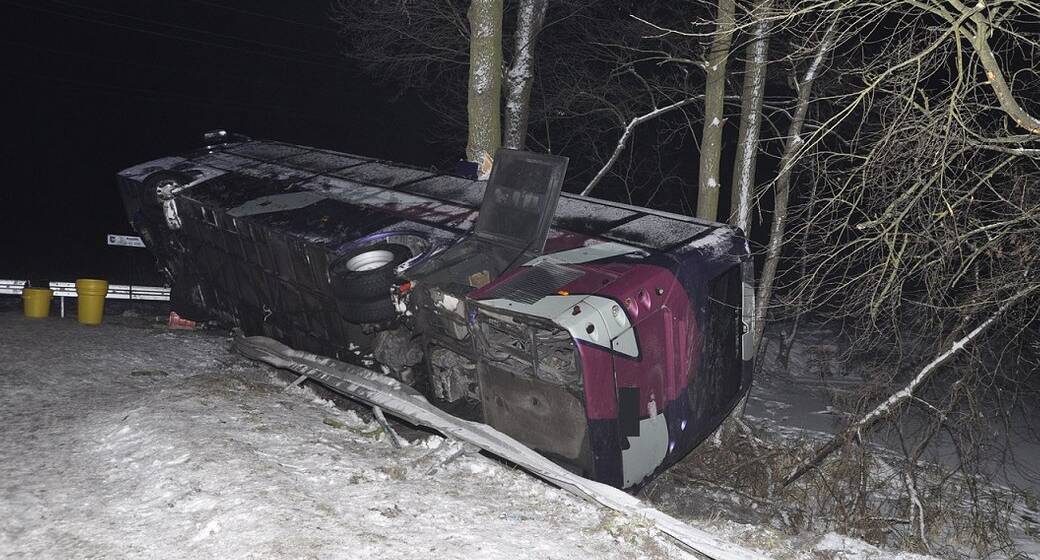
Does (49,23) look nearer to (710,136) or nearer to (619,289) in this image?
(710,136)

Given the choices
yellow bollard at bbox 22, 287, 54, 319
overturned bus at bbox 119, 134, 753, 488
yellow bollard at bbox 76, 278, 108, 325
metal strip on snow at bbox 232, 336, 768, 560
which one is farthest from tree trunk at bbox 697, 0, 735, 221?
yellow bollard at bbox 22, 287, 54, 319

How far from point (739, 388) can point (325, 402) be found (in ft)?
12.3

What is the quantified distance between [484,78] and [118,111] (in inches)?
766

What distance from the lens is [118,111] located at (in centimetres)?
2500

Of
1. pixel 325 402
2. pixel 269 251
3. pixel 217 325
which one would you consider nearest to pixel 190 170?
pixel 217 325

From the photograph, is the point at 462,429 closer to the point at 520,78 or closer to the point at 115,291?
the point at 520,78

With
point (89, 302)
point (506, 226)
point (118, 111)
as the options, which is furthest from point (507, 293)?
point (118, 111)

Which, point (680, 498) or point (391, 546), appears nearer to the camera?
point (391, 546)

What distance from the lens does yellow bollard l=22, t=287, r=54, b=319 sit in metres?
10.0

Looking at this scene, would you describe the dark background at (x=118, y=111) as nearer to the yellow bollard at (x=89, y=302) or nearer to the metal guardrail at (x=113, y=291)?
the metal guardrail at (x=113, y=291)

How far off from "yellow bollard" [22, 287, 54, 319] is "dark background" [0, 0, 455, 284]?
843cm

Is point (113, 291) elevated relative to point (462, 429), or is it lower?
lower

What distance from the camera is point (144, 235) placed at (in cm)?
1062

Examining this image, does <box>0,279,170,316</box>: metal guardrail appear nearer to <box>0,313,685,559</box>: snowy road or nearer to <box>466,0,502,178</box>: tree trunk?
<box>0,313,685,559</box>: snowy road
